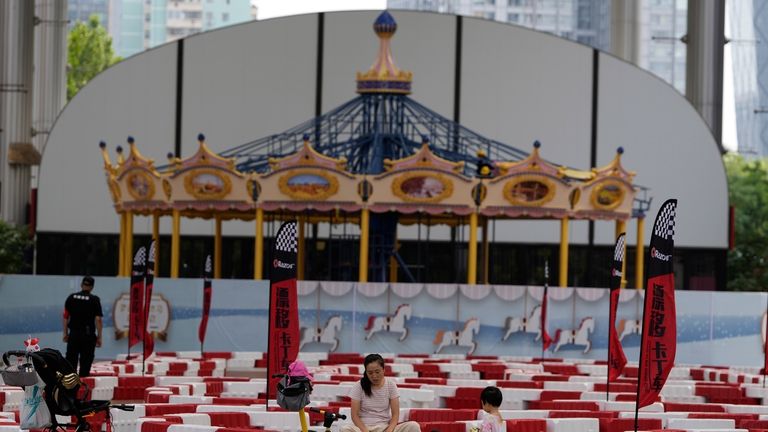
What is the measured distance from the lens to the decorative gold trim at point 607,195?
44.7 meters

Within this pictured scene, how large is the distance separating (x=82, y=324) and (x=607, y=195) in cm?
2154

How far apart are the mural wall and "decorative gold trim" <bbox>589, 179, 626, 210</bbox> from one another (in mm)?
4413

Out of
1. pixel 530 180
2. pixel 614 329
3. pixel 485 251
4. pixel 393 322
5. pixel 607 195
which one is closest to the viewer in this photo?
pixel 614 329

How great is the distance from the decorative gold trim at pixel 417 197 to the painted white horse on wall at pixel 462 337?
4396 mm

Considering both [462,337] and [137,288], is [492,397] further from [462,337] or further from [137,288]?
[462,337]

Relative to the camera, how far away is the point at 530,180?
1741 inches

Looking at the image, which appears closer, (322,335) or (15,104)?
(322,335)

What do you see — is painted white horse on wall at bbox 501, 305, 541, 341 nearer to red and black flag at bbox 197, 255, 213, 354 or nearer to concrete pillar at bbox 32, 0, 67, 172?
red and black flag at bbox 197, 255, 213, 354

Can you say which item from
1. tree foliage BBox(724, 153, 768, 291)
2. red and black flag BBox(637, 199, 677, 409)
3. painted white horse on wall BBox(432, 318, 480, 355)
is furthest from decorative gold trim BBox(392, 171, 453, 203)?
tree foliage BBox(724, 153, 768, 291)

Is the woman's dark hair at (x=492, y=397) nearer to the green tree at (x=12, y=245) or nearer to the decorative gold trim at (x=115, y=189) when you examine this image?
the decorative gold trim at (x=115, y=189)

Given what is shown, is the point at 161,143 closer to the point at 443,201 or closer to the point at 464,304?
the point at 443,201

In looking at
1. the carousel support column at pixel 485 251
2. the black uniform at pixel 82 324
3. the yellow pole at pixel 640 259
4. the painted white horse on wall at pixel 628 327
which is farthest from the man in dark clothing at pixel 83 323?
the carousel support column at pixel 485 251

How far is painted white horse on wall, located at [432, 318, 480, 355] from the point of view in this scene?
4003 centimetres

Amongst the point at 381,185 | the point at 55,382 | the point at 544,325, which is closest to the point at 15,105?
the point at 381,185
